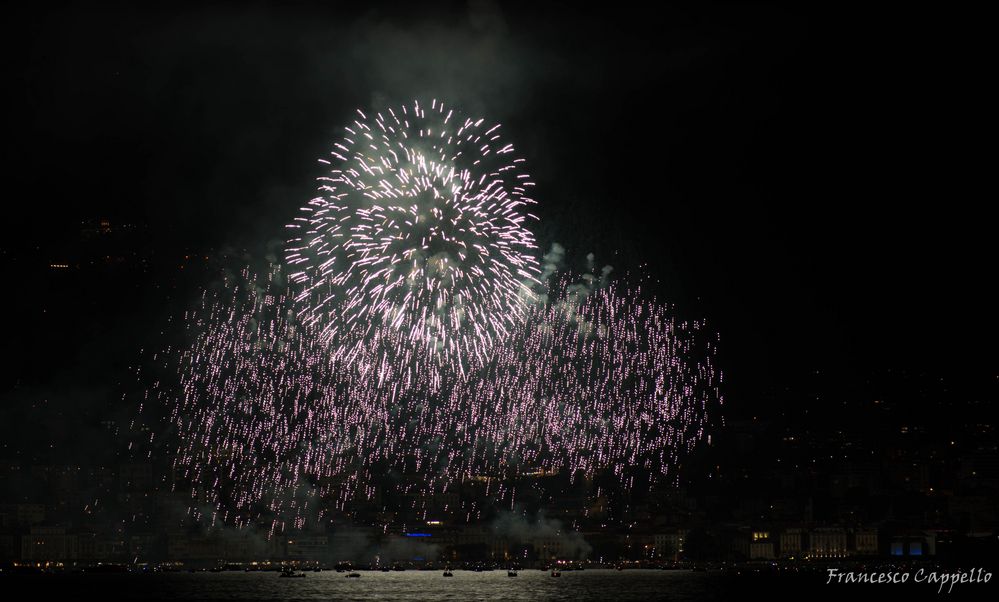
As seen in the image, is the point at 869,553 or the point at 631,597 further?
the point at 869,553

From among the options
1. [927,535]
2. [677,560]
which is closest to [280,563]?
[677,560]

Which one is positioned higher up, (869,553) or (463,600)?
(869,553)

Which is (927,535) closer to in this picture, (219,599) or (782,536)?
(782,536)

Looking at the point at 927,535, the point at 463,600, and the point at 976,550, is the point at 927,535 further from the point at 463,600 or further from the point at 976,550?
the point at 463,600

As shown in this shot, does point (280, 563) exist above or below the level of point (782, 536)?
below

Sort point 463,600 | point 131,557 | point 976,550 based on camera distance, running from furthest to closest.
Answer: point 976,550, point 131,557, point 463,600

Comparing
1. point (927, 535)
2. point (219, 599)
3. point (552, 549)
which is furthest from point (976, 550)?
point (219, 599)

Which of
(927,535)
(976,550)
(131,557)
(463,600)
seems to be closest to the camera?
(463,600)

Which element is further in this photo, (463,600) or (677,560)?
(677,560)

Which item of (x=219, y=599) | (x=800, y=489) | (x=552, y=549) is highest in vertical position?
(x=800, y=489)
